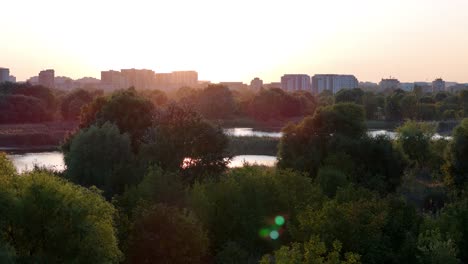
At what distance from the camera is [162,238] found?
2380 centimetres

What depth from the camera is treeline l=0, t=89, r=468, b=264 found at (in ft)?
60.3

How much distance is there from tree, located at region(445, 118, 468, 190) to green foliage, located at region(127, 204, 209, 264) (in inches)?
1200

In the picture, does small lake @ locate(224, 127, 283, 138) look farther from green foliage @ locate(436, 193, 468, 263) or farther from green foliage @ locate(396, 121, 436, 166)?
green foliage @ locate(436, 193, 468, 263)

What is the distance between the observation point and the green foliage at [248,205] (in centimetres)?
2878

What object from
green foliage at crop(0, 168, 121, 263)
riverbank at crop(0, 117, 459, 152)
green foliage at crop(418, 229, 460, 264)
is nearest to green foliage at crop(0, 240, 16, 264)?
green foliage at crop(0, 168, 121, 263)

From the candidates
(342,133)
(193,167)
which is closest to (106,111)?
(193,167)

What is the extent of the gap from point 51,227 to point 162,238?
253 inches

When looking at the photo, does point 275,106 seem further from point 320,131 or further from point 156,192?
point 156,192

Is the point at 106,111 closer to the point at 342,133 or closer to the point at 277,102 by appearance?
the point at 342,133

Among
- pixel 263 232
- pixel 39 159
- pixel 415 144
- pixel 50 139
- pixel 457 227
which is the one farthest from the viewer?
pixel 50 139

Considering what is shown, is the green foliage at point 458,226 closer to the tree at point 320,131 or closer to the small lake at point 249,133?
the tree at point 320,131

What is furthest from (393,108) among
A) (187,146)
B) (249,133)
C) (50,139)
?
(187,146)

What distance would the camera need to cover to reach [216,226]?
29.2 m

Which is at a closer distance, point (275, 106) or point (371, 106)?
point (275, 106)
